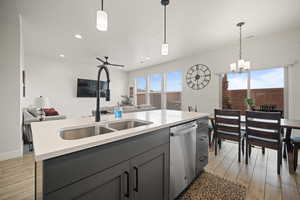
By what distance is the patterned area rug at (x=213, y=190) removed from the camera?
57.7 inches

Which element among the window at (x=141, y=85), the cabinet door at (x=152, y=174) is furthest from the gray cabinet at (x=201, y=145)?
the window at (x=141, y=85)

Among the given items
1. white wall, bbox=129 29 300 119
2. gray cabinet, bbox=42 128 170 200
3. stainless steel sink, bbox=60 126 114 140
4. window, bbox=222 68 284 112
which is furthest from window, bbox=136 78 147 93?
gray cabinet, bbox=42 128 170 200

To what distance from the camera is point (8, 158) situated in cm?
227

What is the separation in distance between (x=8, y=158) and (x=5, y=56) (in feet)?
6.15

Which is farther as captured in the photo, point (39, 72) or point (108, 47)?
point (39, 72)

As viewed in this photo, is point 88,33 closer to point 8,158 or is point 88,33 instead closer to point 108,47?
point 108,47

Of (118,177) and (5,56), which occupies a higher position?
(5,56)

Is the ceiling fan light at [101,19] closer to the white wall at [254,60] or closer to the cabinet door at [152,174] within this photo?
the cabinet door at [152,174]

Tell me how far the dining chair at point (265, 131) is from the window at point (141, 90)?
17.3 ft

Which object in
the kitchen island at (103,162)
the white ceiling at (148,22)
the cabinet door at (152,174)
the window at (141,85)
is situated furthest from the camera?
the window at (141,85)

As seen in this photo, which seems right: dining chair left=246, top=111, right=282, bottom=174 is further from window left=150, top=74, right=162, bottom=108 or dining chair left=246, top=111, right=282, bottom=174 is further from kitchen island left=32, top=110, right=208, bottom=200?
window left=150, top=74, right=162, bottom=108

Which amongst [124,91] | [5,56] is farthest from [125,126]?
[124,91]

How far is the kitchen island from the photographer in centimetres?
60

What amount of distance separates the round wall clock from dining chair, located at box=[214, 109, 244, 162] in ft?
7.81
